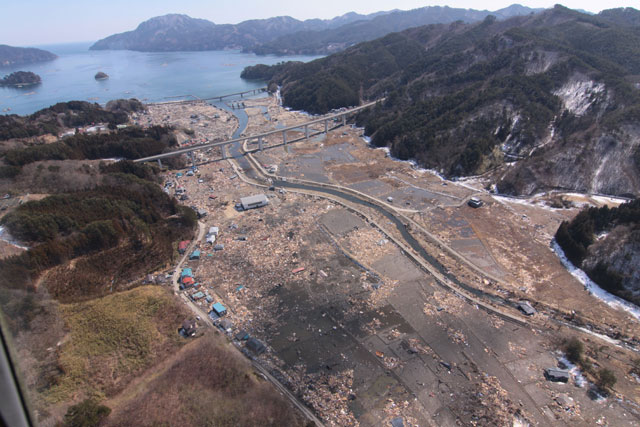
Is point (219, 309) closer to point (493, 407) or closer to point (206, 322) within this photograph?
point (206, 322)

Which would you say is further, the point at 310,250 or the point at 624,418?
the point at 310,250

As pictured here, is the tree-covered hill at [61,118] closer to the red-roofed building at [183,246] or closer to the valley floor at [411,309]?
the valley floor at [411,309]

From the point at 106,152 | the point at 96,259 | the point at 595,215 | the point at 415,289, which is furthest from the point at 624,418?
the point at 106,152

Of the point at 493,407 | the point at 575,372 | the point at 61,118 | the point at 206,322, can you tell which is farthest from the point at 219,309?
the point at 61,118

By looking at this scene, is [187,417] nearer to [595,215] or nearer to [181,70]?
[595,215]

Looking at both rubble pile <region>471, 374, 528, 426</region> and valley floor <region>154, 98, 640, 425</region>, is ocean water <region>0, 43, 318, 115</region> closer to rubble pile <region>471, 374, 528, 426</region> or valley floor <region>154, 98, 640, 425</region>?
valley floor <region>154, 98, 640, 425</region>

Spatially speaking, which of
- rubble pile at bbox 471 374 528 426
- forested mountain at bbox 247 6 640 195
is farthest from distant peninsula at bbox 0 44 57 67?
rubble pile at bbox 471 374 528 426
